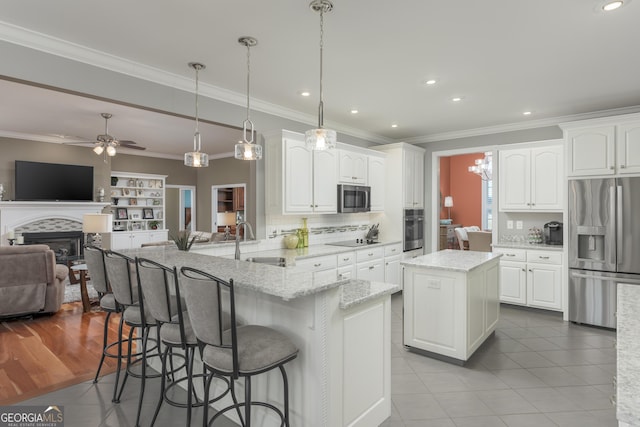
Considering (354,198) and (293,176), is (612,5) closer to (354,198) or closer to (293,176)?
(293,176)

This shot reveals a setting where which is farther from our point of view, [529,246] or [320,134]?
[529,246]

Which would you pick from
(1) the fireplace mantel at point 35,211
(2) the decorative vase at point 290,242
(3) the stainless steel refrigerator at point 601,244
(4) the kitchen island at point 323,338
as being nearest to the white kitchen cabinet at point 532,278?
(3) the stainless steel refrigerator at point 601,244

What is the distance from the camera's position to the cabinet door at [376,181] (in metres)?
5.62

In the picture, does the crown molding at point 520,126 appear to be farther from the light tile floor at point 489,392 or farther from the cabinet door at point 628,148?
the light tile floor at point 489,392

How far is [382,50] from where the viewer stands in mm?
2982

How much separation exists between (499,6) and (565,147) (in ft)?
9.19

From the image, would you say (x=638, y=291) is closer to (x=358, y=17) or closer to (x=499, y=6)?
(x=499, y=6)

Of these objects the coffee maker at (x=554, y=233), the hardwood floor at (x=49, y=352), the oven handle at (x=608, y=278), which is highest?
the coffee maker at (x=554, y=233)

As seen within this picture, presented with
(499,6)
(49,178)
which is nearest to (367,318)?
(499,6)

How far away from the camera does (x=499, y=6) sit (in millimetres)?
2344

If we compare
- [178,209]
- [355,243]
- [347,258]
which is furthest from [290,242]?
[178,209]

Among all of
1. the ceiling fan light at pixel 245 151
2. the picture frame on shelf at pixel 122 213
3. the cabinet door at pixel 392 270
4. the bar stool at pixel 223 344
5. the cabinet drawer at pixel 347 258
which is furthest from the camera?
the picture frame on shelf at pixel 122 213

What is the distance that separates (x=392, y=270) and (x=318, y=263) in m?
1.69

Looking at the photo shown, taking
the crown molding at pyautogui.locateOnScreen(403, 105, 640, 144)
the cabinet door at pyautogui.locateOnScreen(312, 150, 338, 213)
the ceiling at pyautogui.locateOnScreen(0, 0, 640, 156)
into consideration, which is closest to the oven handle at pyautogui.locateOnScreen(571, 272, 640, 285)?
the crown molding at pyautogui.locateOnScreen(403, 105, 640, 144)
